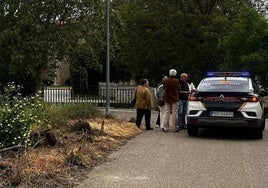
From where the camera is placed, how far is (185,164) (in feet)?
→ 29.0

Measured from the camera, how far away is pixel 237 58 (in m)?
25.2

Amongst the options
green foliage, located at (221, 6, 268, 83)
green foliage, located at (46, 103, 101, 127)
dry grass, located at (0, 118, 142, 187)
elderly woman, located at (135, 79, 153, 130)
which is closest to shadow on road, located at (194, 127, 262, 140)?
elderly woman, located at (135, 79, 153, 130)

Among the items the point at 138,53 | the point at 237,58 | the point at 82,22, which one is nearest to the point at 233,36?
the point at 237,58

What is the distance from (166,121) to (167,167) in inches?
225

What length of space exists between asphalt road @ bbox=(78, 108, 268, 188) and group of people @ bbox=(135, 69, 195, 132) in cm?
157

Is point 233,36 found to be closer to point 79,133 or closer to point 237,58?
point 237,58

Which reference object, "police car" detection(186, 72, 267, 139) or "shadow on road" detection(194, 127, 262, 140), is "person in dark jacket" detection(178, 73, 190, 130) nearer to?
"shadow on road" detection(194, 127, 262, 140)

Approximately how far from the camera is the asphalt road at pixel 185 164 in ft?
24.3

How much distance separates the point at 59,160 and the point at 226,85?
5.94 metres

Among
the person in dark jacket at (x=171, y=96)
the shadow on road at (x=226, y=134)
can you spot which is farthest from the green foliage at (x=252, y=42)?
the person in dark jacket at (x=171, y=96)

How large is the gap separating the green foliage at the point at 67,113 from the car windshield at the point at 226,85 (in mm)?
3440

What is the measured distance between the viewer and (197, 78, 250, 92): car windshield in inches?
500

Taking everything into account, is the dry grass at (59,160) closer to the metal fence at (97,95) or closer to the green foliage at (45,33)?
the green foliage at (45,33)

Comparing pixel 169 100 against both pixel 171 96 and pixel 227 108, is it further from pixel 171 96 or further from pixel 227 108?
pixel 227 108
